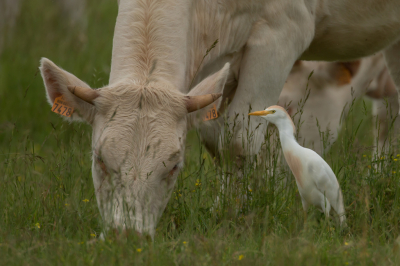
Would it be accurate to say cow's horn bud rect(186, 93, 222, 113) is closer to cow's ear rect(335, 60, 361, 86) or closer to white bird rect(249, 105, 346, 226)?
white bird rect(249, 105, 346, 226)

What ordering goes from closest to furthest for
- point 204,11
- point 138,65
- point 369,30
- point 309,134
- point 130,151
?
1. point 130,151
2. point 138,65
3. point 204,11
4. point 369,30
5. point 309,134

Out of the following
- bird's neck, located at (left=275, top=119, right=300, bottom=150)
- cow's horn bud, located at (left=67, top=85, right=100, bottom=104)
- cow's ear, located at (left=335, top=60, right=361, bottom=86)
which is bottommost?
bird's neck, located at (left=275, top=119, right=300, bottom=150)

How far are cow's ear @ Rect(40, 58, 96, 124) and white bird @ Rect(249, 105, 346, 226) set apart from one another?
89 centimetres

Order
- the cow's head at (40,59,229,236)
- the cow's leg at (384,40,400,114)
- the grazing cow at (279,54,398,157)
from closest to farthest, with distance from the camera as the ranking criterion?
the cow's head at (40,59,229,236) → the cow's leg at (384,40,400,114) → the grazing cow at (279,54,398,157)

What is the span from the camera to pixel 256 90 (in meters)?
3.71

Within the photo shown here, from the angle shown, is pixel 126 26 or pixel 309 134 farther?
pixel 309 134

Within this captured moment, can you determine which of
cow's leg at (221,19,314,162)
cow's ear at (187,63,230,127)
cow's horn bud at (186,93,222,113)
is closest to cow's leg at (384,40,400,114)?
cow's leg at (221,19,314,162)

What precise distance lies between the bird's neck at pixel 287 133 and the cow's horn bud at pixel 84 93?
1.00 meters

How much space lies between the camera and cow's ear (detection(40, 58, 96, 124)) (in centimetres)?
298

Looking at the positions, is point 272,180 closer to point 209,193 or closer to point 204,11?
point 209,193

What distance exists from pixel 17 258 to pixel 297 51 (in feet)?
7.51

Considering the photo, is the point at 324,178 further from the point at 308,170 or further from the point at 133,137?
the point at 133,137

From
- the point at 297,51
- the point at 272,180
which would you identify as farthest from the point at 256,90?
the point at 272,180

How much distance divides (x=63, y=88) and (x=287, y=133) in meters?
1.22
